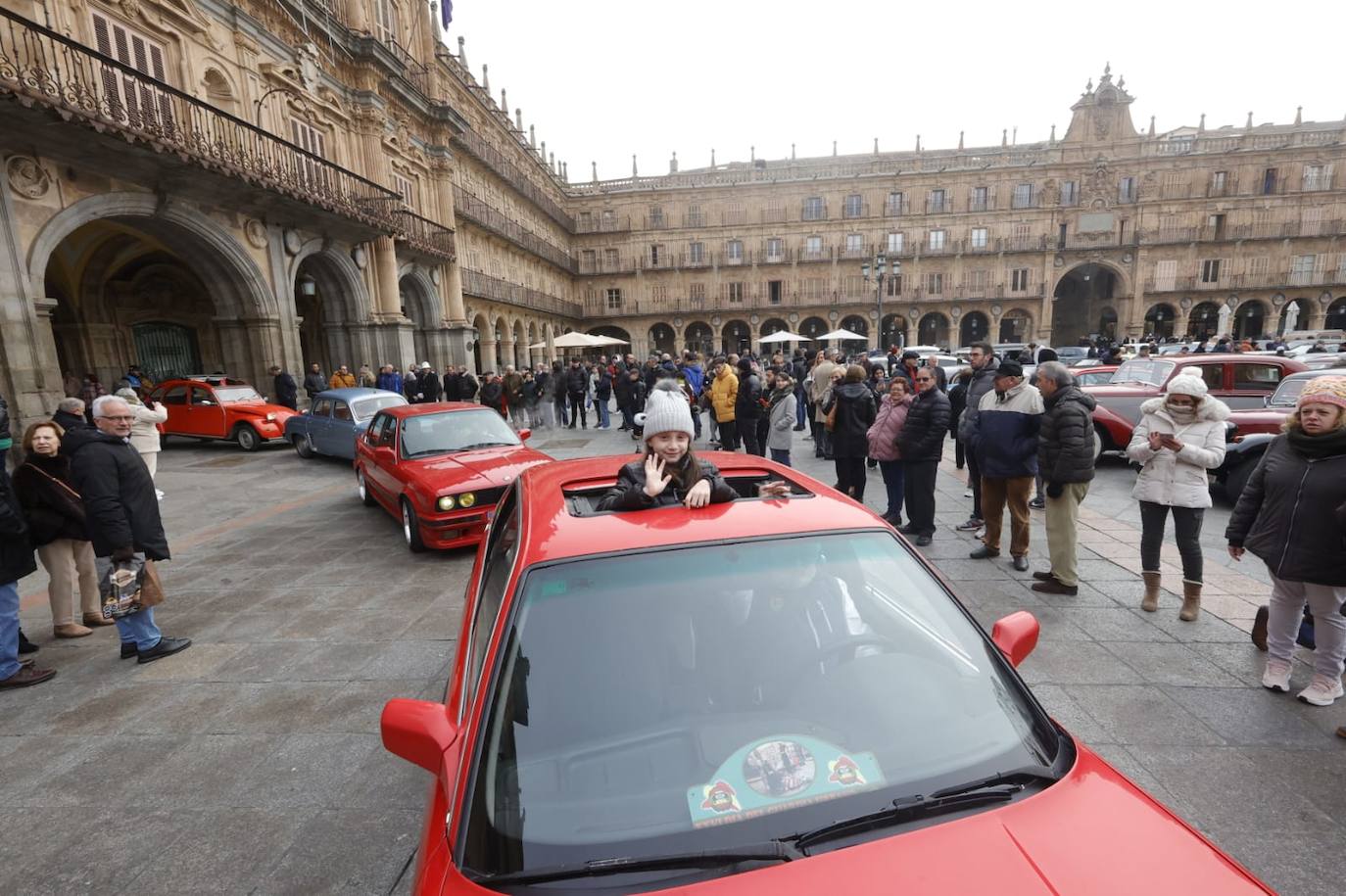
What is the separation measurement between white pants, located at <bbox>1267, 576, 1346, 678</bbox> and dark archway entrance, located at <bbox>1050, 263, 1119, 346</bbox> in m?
46.0

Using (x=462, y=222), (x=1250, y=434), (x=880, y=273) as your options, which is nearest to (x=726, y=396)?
(x=1250, y=434)

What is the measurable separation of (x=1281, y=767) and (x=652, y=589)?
9.87ft

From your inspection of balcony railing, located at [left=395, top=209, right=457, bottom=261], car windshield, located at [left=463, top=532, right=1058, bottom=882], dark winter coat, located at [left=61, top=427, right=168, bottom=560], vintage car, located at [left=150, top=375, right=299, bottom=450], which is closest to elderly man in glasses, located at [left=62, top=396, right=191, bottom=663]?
dark winter coat, located at [left=61, top=427, right=168, bottom=560]

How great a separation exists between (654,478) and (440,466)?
4391 millimetres

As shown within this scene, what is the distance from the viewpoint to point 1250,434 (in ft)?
22.5

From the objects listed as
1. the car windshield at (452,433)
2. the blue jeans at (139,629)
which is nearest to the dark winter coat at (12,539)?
the blue jeans at (139,629)

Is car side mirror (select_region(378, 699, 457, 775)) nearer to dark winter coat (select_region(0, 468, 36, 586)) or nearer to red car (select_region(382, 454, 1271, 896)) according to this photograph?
red car (select_region(382, 454, 1271, 896))

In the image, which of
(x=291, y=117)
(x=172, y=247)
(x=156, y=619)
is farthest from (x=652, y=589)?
(x=291, y=117)

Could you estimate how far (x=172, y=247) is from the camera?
1274cm

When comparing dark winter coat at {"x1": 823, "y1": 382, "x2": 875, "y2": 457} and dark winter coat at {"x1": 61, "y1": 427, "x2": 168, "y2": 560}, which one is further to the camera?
dark winter coat at {"x1": 823, "y1": 382, "x2": 875, "y2": 457}

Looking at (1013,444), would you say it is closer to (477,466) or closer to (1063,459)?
(1063,459)

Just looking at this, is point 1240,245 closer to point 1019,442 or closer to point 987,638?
point 1019,442

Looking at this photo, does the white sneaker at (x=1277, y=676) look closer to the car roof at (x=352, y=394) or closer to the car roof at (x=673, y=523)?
the car roof at (x=673, y=523)

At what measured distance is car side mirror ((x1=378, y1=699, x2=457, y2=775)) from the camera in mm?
1601
